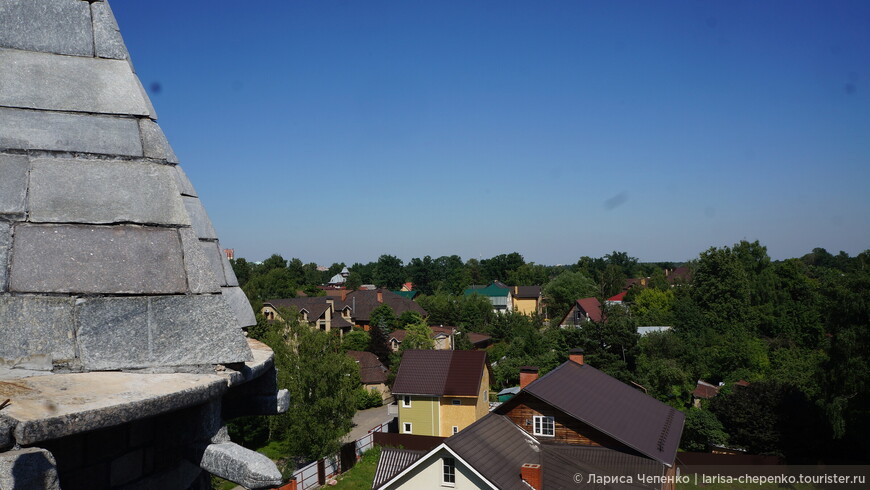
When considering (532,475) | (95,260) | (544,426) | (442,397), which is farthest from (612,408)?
(95,260)

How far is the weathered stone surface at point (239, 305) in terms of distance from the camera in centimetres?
299

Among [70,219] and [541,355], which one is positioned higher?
[70,219]

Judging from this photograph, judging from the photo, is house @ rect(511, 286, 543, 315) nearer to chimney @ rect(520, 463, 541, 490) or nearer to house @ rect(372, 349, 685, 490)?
house @ rect(372, 349, 685, 490)

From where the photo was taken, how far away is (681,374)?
34625mm

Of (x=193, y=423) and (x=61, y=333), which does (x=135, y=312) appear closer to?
(x=61, y=333)

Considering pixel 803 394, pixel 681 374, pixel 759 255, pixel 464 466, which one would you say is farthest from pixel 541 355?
pixel 759 255

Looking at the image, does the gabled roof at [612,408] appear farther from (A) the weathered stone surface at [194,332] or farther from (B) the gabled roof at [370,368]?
(B) the gabled roof at [370,368]

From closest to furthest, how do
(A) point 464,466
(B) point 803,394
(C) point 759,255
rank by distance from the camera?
(A) point 464,466 < (B) point 803,394 < (C) point 759,255

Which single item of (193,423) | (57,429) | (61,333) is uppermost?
(61,333)

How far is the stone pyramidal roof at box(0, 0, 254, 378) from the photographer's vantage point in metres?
2.09

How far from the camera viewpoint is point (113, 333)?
7.00 ft

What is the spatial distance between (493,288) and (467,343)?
126ft

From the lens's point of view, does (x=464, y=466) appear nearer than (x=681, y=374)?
Yes

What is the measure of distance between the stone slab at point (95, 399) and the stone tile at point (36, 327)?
0.11 meters
